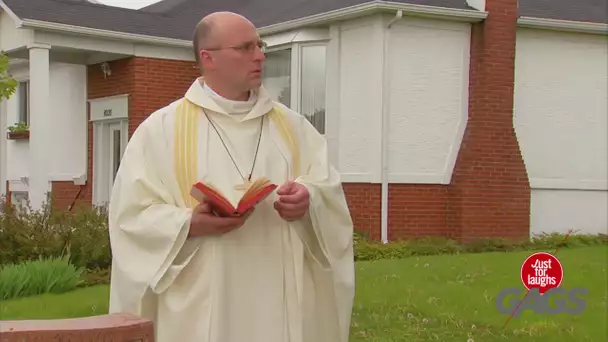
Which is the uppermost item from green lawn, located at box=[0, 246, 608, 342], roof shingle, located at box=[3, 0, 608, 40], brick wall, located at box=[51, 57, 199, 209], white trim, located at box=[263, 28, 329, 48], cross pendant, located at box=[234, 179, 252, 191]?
roof shingle, located at box=[3, 0, 608, 40]

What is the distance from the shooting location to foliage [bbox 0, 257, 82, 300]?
8906 mm

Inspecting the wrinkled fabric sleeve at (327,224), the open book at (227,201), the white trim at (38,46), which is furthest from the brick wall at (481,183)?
the open book at (227,201)

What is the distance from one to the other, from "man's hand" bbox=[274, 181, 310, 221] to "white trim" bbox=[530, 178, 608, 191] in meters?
11.7

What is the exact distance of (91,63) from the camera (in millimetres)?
17500

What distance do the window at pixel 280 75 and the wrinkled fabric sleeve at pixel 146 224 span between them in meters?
11.6

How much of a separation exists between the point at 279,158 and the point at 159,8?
16.0 meters

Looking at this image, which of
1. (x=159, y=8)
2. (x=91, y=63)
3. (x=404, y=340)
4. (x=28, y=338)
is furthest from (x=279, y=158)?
(x=159, y=8)

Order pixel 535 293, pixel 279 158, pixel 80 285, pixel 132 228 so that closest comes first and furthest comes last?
pixel 132 228 < pixel 279 158 < pixel 535 293 < pixel 80 285

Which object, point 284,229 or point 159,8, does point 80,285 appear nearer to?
point 284,229

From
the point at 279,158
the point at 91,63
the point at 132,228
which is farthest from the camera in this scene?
the point at 91,63

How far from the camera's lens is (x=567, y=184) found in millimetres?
14695

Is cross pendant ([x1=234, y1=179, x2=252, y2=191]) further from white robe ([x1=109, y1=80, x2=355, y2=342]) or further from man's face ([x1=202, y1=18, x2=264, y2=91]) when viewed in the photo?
man's face ([x1=202, y1=18, x2=264, y2=91])

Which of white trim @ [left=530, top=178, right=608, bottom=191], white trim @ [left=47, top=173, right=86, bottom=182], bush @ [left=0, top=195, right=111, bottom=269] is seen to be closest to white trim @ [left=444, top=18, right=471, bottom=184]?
white trim @ [left=530, top=178, right=608, bottom=191]

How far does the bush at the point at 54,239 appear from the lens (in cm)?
1034
